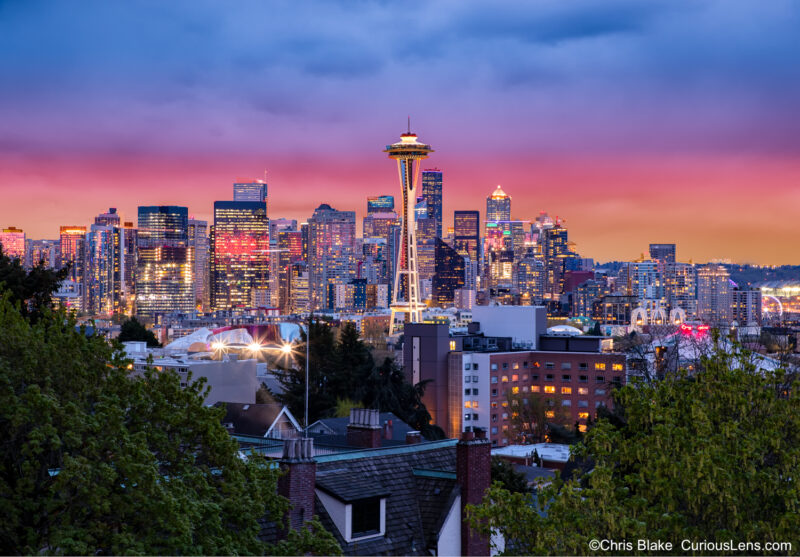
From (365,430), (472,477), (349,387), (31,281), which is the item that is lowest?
(349,387)

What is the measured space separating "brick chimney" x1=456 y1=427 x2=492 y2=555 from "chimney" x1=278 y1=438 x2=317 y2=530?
430 cm

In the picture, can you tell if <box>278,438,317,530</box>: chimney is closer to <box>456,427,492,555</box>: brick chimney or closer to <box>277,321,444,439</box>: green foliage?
<box>456,427,492,555</box>: brick chimney

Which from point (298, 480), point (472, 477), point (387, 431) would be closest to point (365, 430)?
point (472, 477)

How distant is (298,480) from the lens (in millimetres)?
22453

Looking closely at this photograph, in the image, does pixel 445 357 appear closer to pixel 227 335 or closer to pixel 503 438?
pixel 503 438

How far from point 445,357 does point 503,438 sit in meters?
11.9

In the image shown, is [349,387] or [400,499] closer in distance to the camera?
[400,499]

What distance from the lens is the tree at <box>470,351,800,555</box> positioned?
14781mm

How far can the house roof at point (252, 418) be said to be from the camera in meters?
54.8

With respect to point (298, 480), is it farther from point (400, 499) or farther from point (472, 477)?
point (472, 477)

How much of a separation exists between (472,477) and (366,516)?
9.04ft

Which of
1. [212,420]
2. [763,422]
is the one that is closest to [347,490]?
[212,420]

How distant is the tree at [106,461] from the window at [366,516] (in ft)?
18.3

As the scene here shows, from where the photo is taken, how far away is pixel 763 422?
683 inches
